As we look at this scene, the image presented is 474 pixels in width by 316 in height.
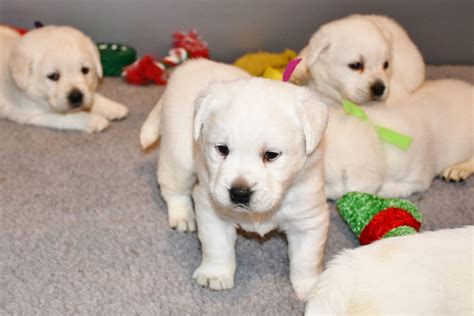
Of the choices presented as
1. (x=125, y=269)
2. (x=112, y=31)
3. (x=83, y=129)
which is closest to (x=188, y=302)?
(x=125, y=269)

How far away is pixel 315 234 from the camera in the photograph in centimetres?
246

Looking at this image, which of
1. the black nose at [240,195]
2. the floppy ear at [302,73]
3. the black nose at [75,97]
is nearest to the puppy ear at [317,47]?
the floppy ear at [302,73]

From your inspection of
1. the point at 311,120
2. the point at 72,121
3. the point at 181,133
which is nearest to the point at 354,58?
the point at 181,133

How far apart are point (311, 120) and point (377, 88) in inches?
54.7

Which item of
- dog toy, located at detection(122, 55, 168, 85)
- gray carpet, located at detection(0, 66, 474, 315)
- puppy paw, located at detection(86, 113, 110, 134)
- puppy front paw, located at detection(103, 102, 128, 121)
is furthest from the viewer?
dog toy, located at detection(122, 55, 168, 85)

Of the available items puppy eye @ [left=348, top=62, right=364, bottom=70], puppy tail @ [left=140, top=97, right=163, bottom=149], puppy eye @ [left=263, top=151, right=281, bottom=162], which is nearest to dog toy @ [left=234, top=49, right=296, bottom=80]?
puppy eye @ [left=348, top=62, right=364, bottom=70]

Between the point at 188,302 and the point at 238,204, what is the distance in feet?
1.71

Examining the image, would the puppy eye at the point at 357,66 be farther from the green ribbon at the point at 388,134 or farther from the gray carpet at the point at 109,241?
the gray carpet at the point at 109,241

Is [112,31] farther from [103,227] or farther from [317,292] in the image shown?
[317,292]

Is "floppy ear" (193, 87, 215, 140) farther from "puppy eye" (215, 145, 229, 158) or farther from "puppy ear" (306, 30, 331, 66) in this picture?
"puppy ear" (306, 30, 331, 66)

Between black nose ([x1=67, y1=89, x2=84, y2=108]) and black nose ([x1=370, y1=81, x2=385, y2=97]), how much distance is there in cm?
164

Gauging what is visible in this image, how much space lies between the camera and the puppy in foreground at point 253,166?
2.14 metres

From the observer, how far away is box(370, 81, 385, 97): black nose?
3.50 m

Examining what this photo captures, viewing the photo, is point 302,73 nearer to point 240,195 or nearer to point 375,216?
point 375,216
